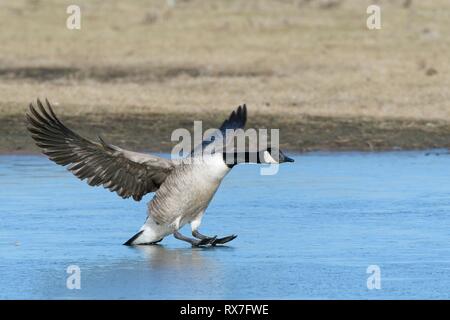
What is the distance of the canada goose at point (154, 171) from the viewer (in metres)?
9.39

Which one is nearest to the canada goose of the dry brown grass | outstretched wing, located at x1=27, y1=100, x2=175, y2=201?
outstretched wing, located at x1=27, y1=100, x2=175, y2=201

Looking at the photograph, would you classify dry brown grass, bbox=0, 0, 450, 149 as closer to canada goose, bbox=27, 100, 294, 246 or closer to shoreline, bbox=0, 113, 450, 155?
shoreline, bbox=0, 113, 450, 155

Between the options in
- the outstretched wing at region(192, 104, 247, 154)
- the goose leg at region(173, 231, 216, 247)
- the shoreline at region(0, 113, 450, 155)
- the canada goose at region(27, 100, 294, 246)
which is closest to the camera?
the canada goose at region(27, 100, 294, 246)

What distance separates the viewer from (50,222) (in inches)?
428

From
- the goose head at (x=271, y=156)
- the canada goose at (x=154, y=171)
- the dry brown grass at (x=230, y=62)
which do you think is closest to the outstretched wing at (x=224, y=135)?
the canada goose at (x=154, y=171)

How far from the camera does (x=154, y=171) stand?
31.8ft

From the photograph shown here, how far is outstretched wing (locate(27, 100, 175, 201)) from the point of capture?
959 cm

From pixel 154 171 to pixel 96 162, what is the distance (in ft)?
1.44

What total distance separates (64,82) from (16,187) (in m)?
7.78

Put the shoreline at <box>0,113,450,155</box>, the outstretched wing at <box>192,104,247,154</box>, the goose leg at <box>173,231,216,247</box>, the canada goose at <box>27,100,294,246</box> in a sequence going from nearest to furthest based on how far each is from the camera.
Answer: the canada goose at <box>27,100,294,246</box> < the outstretched wing at <box>192,104,247,154</box> < the goose leg at <box>173,231,216,247</box> < the shoreline at <box>0,113,450,155</box>

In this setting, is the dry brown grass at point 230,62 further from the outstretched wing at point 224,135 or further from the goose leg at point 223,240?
the goose leg at point 223,240

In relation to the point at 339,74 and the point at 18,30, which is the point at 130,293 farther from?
the point at 18,30
